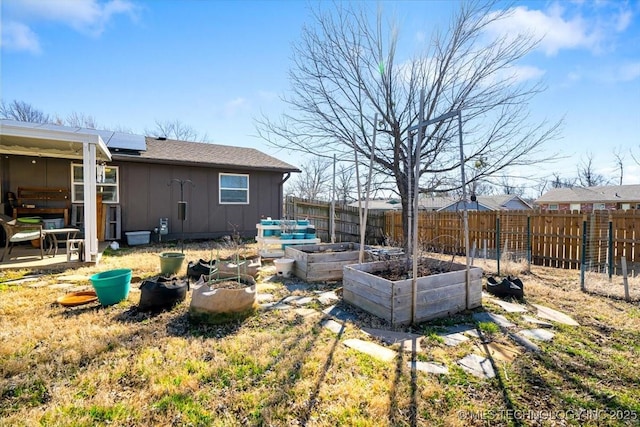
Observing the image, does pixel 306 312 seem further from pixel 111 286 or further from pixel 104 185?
pixel 104 185

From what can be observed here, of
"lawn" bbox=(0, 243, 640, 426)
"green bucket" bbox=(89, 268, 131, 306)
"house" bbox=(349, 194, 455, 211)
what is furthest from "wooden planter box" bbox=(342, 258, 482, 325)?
"green bucket" bbox=(89, 268, 131, 306)

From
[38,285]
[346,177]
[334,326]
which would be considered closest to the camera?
[334,326]

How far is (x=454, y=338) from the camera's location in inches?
115

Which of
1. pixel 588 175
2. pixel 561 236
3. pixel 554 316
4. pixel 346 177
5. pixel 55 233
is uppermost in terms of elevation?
pixel 588 175

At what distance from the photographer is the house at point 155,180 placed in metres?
7.37

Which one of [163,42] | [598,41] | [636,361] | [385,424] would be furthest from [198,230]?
[598,41]

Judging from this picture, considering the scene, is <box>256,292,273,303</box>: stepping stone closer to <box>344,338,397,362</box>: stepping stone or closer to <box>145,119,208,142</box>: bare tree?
<box>344,338,397,362</box>: stepping stone

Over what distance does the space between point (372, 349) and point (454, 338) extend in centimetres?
89

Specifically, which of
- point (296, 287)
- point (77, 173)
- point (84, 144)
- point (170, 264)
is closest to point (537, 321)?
point (296, 287)

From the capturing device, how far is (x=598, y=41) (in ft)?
18.3

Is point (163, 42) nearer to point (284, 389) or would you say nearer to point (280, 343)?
point (280, 343)

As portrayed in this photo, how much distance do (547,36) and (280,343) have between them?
6.58 meters

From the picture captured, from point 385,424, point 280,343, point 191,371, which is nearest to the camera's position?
point 385,424

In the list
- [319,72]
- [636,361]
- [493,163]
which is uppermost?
[319,72]
